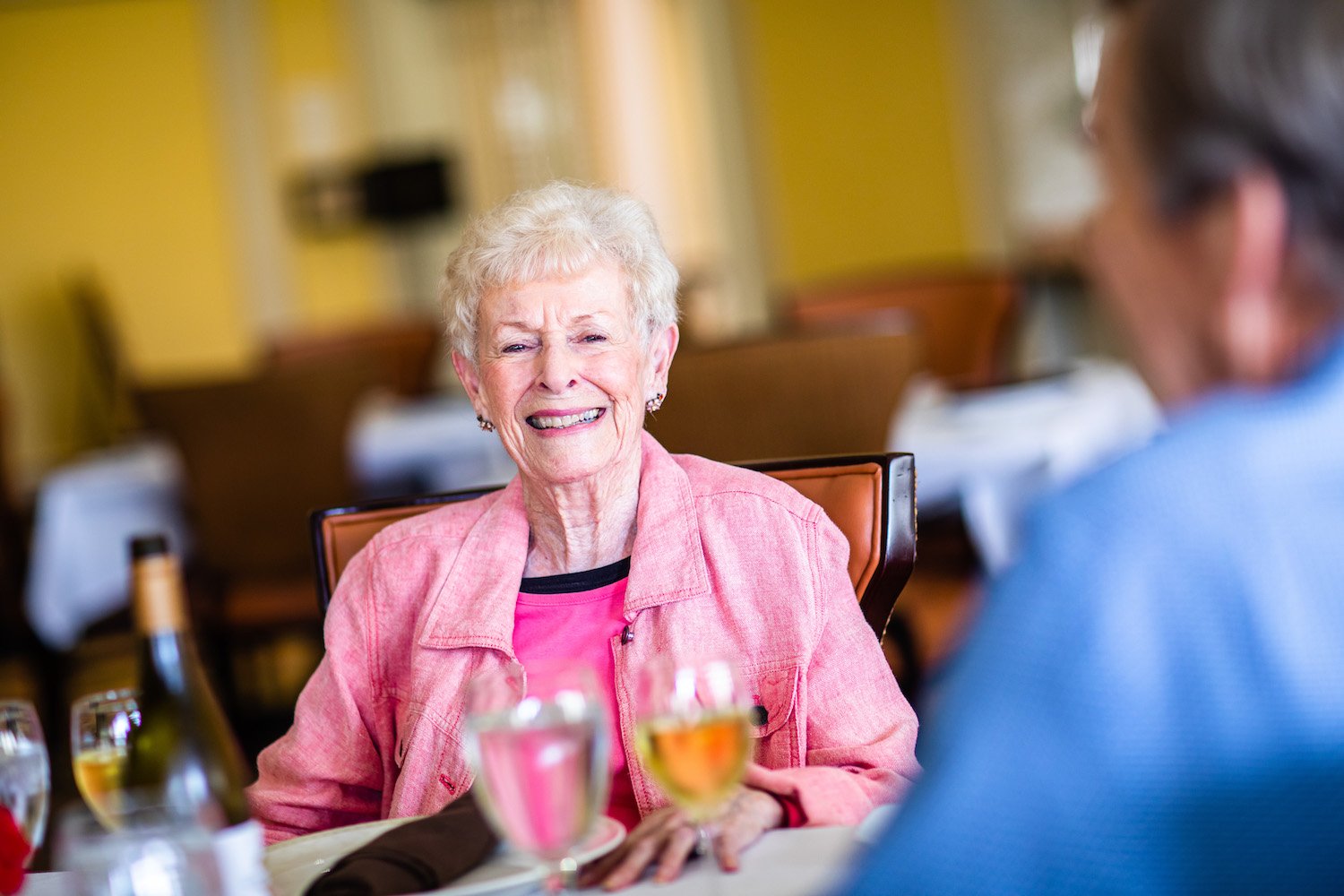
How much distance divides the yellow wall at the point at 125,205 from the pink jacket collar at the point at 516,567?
6.76 m

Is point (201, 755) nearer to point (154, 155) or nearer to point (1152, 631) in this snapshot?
point (1152, 631)

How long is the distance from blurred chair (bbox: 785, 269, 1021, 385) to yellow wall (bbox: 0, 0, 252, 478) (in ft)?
14.8

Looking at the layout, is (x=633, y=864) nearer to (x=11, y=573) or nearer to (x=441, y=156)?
(x=11, y=573)

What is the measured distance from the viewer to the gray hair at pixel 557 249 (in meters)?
1.46

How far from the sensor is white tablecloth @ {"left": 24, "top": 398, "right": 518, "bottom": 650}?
3.69m

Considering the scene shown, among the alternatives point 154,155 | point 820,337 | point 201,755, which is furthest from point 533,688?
point 154,155

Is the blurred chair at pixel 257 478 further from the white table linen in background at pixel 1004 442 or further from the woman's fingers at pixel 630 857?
the woman's fingers at pixel 630 857

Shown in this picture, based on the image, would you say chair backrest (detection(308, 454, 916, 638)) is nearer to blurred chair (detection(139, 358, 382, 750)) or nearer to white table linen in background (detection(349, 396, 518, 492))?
blurred chair (detection(139, 358, 382, 750))

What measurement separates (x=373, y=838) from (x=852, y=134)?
6784mm

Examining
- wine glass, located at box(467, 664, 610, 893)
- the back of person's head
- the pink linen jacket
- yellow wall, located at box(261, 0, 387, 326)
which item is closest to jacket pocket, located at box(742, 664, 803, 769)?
the pink linen jacket

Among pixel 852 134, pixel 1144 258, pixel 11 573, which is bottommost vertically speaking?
pixel 11 573

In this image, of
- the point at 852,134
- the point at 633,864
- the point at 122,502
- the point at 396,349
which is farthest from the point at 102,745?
the point at 852,134

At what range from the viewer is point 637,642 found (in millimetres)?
1382

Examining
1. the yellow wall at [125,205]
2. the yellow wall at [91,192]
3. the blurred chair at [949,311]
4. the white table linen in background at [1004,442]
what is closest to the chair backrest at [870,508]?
the white table linen in background at [1004,442]
